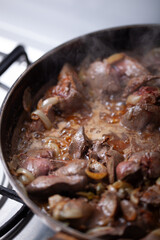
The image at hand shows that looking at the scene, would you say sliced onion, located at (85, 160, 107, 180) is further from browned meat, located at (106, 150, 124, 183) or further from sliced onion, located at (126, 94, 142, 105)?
sliced onion, located at (126, 94, 142, 105)

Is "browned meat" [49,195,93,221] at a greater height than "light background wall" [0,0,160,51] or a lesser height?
lesser

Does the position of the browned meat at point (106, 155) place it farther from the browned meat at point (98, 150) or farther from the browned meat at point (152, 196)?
the browned meat at point (152, 196)

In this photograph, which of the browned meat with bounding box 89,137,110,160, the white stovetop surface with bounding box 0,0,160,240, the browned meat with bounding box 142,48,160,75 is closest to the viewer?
the browned meat with bounding box 89,137,110,160

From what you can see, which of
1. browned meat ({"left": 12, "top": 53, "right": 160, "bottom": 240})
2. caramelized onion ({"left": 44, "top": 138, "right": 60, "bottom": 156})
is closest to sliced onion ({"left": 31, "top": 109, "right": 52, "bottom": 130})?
browned meat ({"left": 12, "top": 53, "right": 160, "bottom": 240})

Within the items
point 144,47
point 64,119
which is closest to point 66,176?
point 64,119

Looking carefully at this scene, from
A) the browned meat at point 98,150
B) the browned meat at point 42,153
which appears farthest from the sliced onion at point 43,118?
the browned meat at point 42,153

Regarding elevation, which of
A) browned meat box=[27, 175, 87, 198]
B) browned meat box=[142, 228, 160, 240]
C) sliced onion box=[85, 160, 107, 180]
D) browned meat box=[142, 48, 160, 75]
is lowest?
browned meat box=[142, 228, 160, 240]
